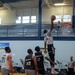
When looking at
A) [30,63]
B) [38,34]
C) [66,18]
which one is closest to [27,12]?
[66,18]

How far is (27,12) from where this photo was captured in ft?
66.8

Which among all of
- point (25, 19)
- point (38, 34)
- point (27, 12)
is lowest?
point (38, 34)

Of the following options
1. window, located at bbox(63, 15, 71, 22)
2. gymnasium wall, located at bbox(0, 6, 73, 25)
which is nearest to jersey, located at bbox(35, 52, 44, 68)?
gymnasium wall, located at bbox(0, 6, 73, 25)

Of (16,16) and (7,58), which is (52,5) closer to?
(16,16)

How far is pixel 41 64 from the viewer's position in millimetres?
7188

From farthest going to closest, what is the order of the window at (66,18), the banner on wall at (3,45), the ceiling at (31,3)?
the window at (66,18) < the ceiling at (31,3) < the banner on wall at (3,45)

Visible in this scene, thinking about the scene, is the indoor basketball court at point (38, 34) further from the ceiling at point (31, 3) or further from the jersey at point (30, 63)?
the jersey at point (30, 63)

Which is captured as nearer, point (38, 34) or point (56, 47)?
point (56, 47)

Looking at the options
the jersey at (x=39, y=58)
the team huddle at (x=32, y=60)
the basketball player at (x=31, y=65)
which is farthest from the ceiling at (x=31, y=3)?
the basketball player at (x=31, y=65)

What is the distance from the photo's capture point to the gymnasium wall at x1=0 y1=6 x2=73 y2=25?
19047mm

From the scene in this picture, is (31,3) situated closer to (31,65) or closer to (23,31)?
(23,31)

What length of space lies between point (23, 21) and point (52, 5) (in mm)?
3187

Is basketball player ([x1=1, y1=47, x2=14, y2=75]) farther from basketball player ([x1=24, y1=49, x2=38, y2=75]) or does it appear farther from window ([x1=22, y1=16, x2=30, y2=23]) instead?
window ([x1=22, y1=16, x2=30, y2=23])

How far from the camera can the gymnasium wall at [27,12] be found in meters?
19.0
